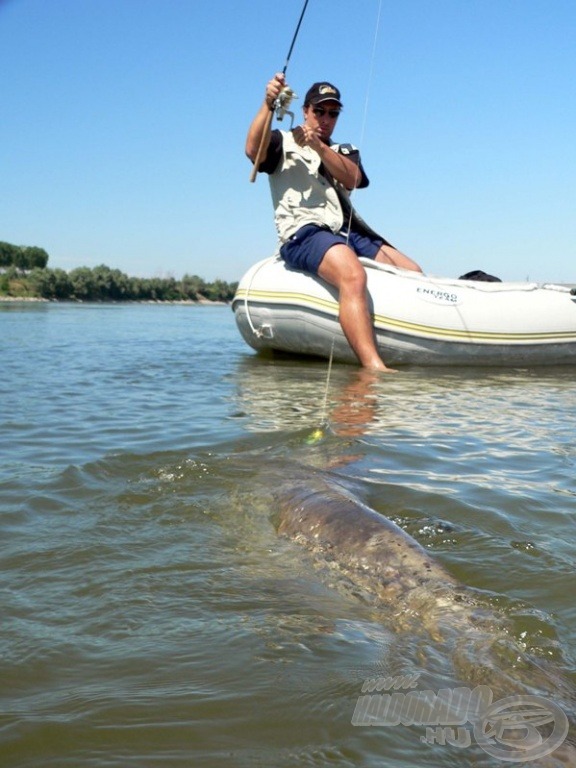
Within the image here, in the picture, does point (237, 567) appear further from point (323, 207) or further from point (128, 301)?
point (128, 301)

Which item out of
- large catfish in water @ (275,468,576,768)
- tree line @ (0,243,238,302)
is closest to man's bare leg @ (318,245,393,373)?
large catfish in water @ (275,468,576,768)

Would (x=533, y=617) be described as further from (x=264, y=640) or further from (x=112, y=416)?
(x=112, y=416)

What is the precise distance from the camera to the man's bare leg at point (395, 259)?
32.5ft

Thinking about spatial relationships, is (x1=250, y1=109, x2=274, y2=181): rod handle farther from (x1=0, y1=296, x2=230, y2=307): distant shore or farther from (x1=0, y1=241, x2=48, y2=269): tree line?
(x1=0, y1=241, x2=48, y2=269): tree line

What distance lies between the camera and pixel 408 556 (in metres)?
2.90

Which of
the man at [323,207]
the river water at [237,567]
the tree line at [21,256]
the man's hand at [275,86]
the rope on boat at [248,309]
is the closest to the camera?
the river water at [237,567]

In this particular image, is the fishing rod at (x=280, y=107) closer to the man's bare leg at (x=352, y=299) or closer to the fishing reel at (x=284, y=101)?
the fishing reel at (x=284, y=101)

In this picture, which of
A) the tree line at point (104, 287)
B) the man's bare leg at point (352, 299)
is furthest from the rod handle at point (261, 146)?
the tree line at point (104, 287)

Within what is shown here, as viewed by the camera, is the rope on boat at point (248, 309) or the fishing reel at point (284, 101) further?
the rope on boat at point (248, 309)

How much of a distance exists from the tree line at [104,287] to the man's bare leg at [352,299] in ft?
144

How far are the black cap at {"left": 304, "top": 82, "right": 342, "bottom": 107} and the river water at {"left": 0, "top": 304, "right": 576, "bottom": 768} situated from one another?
3087 mm

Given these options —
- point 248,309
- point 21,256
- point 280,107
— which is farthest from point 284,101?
point 21,256

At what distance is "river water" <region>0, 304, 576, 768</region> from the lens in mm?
1900

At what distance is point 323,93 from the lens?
8.19 meters
